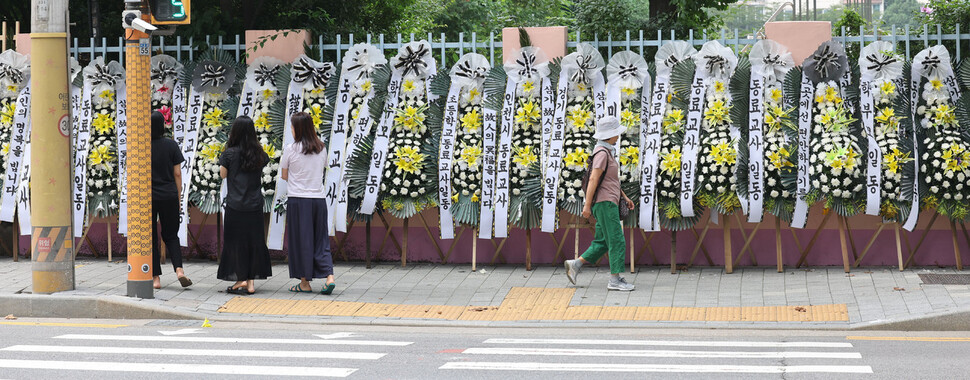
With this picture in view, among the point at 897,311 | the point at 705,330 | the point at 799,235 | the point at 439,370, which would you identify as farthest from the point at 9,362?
the point at 799,235

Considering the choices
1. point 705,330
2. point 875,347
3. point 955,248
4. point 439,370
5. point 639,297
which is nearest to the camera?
point 439,370

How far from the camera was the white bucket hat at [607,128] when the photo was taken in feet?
35.2

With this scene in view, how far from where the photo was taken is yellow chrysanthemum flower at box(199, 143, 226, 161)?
12.5 m

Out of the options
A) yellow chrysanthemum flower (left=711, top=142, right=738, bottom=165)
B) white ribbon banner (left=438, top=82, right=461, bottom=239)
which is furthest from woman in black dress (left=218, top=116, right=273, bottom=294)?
yellow chrysanthemum flower (left=711, top=142, right=738, bottom=165)

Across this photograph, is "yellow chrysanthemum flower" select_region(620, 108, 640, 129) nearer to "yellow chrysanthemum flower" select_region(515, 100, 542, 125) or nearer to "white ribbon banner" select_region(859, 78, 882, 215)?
"yellow chrysanthemum flower" select_region(515, 100, 542, 125)

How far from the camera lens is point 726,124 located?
11648mm

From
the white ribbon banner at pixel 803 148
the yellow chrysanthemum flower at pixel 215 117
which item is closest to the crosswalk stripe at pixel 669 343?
the white ribbon banner at pixel 803 148

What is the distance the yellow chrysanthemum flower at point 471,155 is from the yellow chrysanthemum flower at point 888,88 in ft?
13.4

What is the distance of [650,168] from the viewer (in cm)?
1162

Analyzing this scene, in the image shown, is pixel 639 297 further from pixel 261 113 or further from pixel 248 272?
pixel 261 113

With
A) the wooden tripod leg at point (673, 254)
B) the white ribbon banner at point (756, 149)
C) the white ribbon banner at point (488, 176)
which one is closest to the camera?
the white ribbon banner at point (756, 149)

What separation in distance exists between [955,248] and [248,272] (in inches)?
274

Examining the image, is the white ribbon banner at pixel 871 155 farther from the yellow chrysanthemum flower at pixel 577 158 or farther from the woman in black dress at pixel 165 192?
the woman in black dress at pixel 165 192

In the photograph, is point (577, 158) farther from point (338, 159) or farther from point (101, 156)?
point (101, 156)
